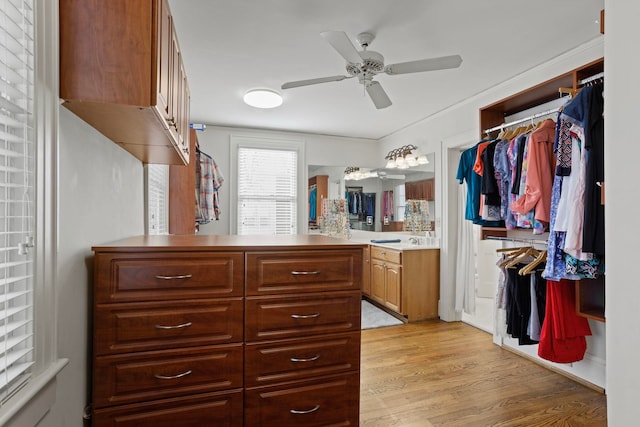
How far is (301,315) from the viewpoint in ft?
5.12

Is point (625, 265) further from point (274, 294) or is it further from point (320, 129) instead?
point (320, 129)

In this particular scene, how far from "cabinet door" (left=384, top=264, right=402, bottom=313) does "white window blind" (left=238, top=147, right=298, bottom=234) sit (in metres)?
1.60

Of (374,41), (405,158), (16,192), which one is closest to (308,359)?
(16,192)

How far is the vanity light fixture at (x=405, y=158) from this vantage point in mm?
4355

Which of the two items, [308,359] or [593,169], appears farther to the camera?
[593,169]

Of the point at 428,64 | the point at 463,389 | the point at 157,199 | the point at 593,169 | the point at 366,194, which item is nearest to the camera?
the point at 593,169

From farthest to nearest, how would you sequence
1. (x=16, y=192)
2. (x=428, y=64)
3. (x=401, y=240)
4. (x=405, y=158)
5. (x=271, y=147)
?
1. (x=271, y=147)
2. (x=401, y=240)
3. (x=405, y=158)
4. (x=428, y=64)
5. (x=16, y=192)

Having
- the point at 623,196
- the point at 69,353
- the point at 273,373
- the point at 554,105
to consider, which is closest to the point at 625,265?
the point at 623,196

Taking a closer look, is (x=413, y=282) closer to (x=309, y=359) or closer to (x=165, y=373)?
(x=309, y=359)

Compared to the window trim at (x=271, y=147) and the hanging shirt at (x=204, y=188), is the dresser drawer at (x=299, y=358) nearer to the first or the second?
the hanging shirt at (x=204, y=188)

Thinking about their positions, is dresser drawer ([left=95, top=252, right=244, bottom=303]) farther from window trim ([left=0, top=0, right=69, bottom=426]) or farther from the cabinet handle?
the cabinet handle

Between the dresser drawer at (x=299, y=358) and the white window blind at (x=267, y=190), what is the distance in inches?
135

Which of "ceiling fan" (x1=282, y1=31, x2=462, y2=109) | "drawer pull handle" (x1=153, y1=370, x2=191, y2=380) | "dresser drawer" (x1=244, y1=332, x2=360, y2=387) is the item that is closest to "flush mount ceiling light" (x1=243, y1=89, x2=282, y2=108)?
"ceiling fan" (x1=282, y1=31, x2=462, y2=109)

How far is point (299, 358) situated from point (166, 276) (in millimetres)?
698
